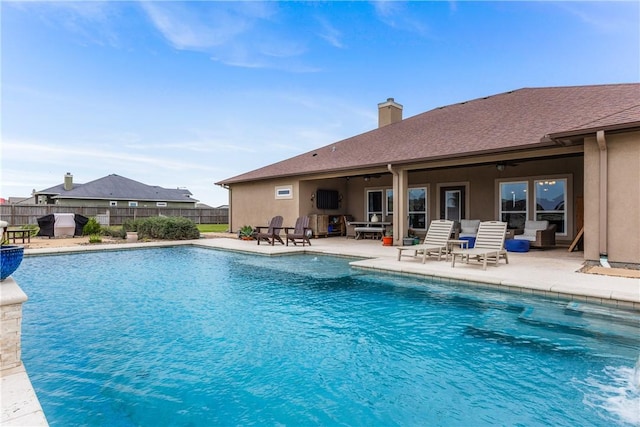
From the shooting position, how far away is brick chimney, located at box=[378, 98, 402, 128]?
1725 centimetres

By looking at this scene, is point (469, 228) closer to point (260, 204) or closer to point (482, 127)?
point (482, 127)

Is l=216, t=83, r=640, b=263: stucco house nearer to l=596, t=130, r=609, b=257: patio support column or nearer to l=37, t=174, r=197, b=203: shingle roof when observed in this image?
l=596, t=130, r=609, b=257: patio support column

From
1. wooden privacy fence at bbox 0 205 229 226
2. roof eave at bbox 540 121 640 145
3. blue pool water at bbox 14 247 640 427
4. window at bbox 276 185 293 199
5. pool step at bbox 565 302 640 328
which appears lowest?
blue pool water at bbox 14 247 640 427

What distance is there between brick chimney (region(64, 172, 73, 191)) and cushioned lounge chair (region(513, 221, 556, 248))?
30.8 meters

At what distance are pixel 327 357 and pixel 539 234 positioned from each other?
28.7 feet

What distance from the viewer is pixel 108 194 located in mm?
28094

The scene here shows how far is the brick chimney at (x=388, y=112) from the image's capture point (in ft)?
56.6

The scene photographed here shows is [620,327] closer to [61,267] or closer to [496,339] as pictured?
[496,339]

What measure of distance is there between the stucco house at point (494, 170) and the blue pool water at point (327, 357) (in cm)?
355

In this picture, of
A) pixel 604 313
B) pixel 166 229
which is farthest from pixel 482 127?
pixel 166 229

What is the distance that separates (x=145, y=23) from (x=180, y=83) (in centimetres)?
297

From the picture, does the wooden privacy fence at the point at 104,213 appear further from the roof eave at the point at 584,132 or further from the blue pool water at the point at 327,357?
the roof eave at the point at 584,132

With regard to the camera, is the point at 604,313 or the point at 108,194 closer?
the point at 604,313

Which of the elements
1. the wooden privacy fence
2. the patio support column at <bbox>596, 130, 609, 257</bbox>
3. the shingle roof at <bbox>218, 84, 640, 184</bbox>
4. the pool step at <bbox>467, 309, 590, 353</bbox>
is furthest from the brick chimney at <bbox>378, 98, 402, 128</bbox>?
the pool step at <bbox>467, 309, 590, 353</bbox>
